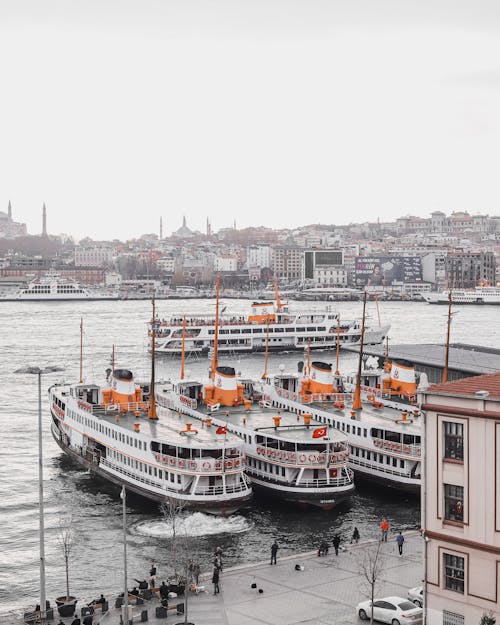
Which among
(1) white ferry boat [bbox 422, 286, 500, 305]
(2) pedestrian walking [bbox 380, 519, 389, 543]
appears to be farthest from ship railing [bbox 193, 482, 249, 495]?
(1) white ferry boat [bbox 422, 286, 500, 305]

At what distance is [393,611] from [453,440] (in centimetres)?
285

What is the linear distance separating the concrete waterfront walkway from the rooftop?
12.3 ft

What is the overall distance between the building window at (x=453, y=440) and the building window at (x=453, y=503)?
1.31 ft

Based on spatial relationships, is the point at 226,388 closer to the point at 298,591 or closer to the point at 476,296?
the point at 298,591

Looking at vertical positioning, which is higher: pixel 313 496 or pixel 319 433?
pixel 319 433

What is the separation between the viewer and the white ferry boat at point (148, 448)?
2291 cm

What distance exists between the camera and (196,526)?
72.9ft

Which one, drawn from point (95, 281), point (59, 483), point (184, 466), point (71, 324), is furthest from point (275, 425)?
point (95, 281)

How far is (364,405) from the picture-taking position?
94.7 feet

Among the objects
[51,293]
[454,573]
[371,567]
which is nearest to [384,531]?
[371,567]

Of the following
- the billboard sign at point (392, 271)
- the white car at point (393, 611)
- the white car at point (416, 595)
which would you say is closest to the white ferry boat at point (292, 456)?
the white car at point (416, 595)

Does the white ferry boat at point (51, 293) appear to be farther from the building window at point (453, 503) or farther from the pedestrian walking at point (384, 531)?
the building window at point (453, 503)

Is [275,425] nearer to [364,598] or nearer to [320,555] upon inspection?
[320,555]

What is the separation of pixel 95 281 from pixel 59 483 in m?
160
